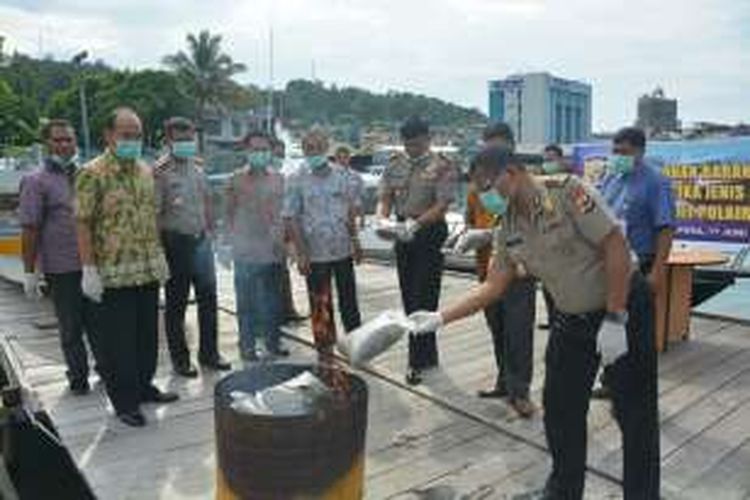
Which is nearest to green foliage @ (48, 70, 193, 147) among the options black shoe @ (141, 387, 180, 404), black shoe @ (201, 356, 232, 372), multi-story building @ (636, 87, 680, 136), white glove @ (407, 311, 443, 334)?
multi-story building @ (636, 87, 680, 136)

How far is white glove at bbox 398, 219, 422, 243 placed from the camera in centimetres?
552

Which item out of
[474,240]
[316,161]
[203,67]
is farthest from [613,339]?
[203,67]

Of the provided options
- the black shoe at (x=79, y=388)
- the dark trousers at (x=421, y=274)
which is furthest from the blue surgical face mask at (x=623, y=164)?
the black shoe at (x=79, y=388)

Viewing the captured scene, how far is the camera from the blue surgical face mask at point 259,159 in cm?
605

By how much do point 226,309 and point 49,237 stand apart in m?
3.00

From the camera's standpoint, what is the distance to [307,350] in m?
6.58

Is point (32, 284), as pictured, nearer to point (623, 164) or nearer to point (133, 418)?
point (133, 418)

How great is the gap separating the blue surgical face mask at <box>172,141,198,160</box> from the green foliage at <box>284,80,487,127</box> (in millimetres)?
95553

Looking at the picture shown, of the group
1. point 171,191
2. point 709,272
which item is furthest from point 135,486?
point 709,272

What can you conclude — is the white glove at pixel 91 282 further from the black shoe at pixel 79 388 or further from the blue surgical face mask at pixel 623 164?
the blue surgical face mask at pixel 623 164

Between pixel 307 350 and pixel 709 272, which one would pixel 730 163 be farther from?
pixel 307 350

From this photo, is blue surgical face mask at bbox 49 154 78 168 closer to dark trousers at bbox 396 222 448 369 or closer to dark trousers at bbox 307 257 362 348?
dark trousers at bbox 307 257 362 348

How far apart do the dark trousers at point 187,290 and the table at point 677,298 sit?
3.04 metres

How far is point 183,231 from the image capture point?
18.6 ft
